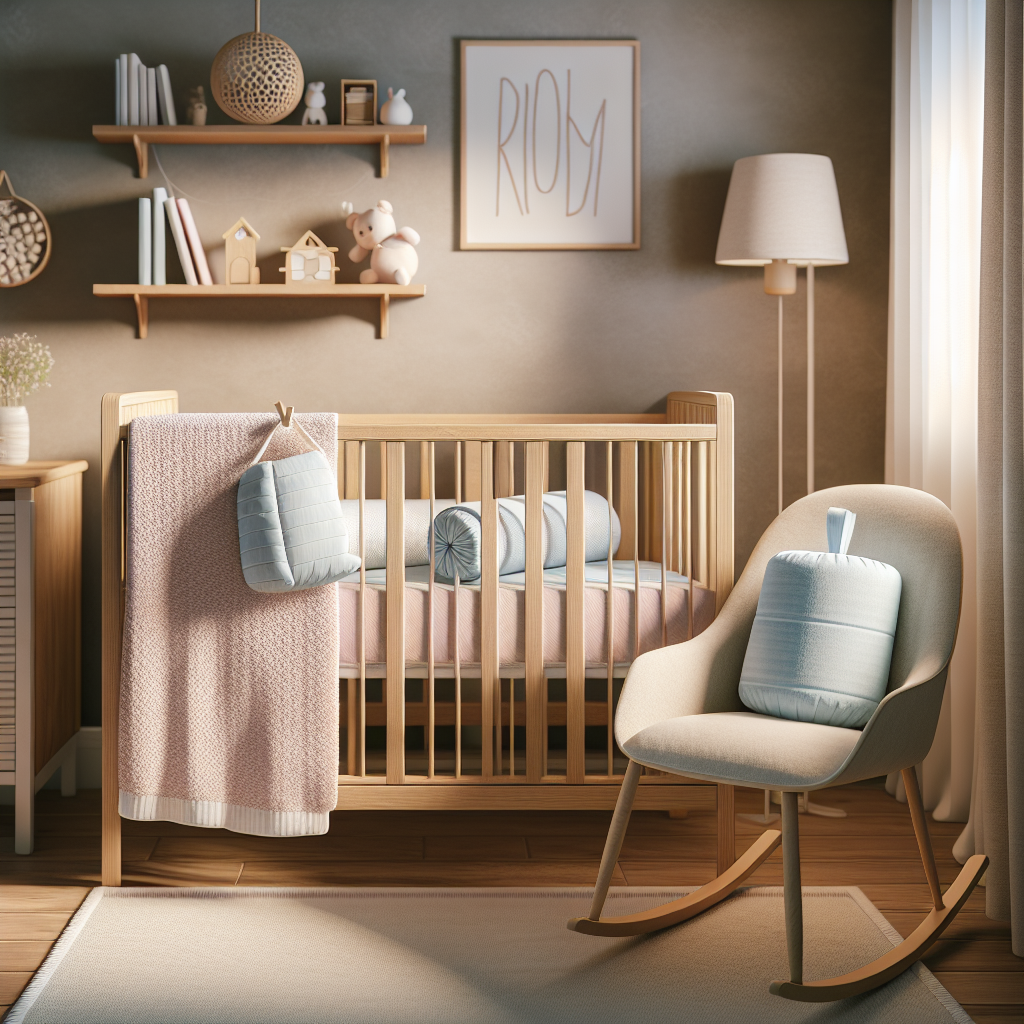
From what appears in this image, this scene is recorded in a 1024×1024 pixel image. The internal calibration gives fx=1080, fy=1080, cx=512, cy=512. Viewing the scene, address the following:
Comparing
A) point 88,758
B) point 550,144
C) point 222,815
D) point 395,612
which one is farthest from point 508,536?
point 88,758

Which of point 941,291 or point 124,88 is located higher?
point 124,88

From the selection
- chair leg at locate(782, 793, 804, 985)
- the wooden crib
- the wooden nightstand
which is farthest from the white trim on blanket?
chair leg at locate(782, 793, 804, 985)

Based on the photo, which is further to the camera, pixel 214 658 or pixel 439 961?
pixel 214 658

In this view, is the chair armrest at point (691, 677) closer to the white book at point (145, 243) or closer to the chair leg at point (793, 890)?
the chair leg at point (793, 890)

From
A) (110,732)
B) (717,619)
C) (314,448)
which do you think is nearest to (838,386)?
(717,619)

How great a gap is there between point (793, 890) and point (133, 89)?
239cm

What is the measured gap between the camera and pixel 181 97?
280 centimetres

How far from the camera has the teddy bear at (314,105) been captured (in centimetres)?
273

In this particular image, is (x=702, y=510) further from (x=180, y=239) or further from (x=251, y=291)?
(x=180, y=239)

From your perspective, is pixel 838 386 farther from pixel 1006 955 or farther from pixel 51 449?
pixel 51 449

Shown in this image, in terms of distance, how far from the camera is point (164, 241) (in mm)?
2746

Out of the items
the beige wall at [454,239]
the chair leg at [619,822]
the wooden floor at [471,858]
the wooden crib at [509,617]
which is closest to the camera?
the chair leg at [619,822]

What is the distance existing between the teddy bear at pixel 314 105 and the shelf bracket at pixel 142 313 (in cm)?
61

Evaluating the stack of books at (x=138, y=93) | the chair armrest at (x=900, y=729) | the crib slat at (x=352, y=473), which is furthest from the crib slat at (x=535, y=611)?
the stack of books at (x=138, y=93)
